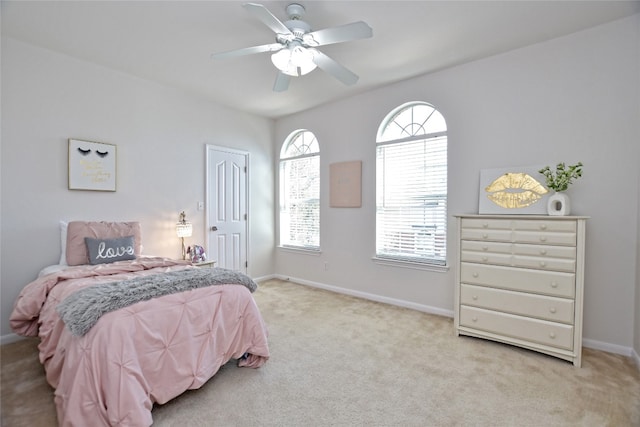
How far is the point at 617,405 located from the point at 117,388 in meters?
2.98

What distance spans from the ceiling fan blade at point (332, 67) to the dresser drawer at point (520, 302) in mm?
2227

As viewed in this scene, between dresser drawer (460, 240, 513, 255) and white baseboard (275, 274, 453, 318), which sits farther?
white baseboard (275, 274, 453, 318)

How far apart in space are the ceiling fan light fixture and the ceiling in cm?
34

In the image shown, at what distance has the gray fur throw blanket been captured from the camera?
171 cm

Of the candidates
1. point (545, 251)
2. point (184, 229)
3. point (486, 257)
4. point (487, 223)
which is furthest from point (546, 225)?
point (184, 229)

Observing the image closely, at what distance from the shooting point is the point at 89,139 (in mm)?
3289

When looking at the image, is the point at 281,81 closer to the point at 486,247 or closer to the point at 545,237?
the point at 486,247

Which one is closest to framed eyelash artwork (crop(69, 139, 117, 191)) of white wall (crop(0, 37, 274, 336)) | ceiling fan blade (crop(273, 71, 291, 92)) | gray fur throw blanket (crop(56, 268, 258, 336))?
white wall (crop(0, 37, 274, 336))

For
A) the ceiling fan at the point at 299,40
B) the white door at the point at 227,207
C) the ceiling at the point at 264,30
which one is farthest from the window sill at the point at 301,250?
the ceiling fan at the point at 299,40

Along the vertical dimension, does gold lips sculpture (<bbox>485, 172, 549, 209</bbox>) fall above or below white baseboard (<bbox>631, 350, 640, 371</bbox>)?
above

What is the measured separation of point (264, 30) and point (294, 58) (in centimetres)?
58

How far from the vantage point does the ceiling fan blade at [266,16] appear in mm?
1860

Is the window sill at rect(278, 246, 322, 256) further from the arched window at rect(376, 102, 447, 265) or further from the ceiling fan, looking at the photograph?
the ceiling fan

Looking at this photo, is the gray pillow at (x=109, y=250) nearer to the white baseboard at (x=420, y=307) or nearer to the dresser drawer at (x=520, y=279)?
the white baseboard at (x=420, y=307)
